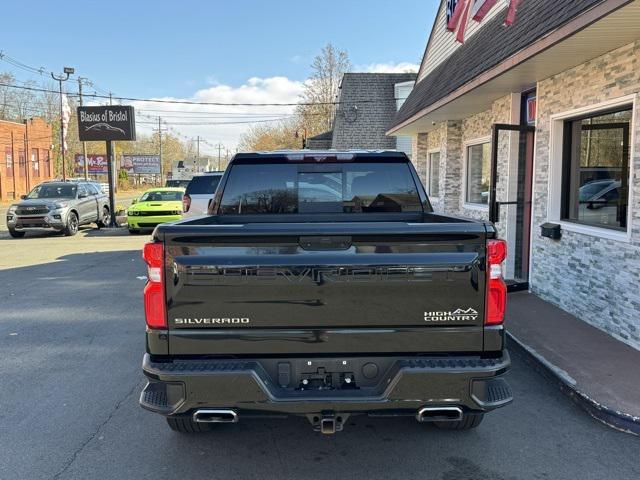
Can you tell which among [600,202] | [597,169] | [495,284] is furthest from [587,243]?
[495,284]

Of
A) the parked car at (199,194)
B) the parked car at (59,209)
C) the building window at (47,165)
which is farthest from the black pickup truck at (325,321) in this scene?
the building window at (47,165)

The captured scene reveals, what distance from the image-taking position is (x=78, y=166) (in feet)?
241

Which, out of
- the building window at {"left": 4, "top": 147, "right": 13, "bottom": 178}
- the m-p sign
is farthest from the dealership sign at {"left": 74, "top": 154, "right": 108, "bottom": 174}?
the m-p sign

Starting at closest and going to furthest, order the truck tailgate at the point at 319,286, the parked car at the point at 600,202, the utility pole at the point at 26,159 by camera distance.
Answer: the truck tailgate at the point at 319,286 → the parked car at the point at 600,202 → the utility pole at the point at 26,159

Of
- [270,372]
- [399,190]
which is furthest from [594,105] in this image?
[270,372]

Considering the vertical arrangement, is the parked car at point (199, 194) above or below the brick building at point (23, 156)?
below

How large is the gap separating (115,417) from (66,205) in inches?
613

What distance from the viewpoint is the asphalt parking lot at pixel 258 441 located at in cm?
344

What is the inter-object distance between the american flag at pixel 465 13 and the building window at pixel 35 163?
51.3 metres

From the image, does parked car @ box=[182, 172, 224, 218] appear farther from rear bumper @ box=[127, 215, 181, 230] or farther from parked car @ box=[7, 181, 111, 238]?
parked car @ box=[7, 181, 111, 238]

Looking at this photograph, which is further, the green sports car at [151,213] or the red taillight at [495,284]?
the green sports car at [151,213]

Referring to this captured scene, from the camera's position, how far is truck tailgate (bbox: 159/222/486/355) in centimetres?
292

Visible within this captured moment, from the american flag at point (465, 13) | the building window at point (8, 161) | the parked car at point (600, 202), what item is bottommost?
the parked car at point (600, 202)

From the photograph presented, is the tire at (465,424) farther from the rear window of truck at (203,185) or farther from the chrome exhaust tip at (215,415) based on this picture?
the rear window of truck at (203,185)
